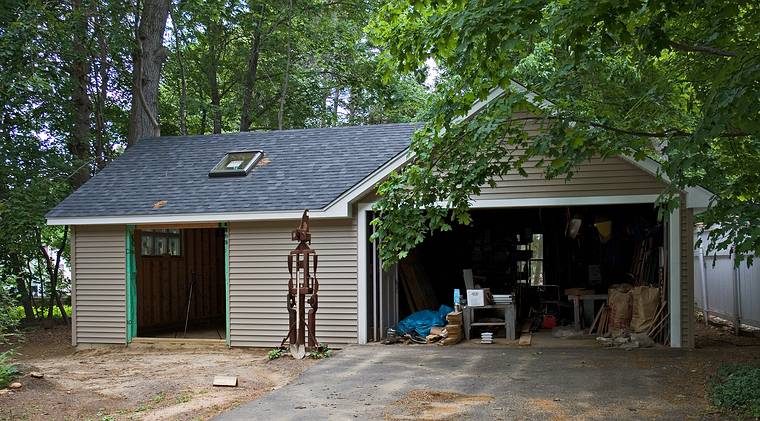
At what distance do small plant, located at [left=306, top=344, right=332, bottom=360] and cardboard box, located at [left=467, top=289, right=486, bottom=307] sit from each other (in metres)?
2.46

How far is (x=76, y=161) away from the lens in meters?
17.6

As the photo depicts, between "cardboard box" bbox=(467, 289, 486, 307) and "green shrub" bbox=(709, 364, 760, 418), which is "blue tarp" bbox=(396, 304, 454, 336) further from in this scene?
"green shrub" bbox=(709, 364, 760, 418)

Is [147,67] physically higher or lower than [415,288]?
higher

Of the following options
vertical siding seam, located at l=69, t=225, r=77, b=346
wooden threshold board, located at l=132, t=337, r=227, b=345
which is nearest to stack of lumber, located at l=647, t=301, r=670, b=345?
wooden threshold board, located at l=132, t=337, r=227, b=345

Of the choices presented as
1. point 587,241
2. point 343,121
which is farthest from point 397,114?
point 587,241

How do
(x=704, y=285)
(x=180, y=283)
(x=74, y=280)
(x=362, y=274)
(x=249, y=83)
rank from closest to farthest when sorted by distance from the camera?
(x=362, y=274), (x=74, y=280), (x=704, y=285), (x=180, y=283), (x=249, y=83)

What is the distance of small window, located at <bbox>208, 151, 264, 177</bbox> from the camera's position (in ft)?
43.9

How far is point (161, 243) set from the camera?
14906 millimetres

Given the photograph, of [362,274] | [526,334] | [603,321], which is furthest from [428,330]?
[603,321]

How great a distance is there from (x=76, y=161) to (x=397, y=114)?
10290mm

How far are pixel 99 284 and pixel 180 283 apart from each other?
2.85 m

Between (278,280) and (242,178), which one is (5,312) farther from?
(242,178)

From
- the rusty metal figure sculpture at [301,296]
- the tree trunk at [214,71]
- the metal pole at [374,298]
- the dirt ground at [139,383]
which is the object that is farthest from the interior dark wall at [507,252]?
the tree trunk at [214,71]

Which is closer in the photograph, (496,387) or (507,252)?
(496,387)
